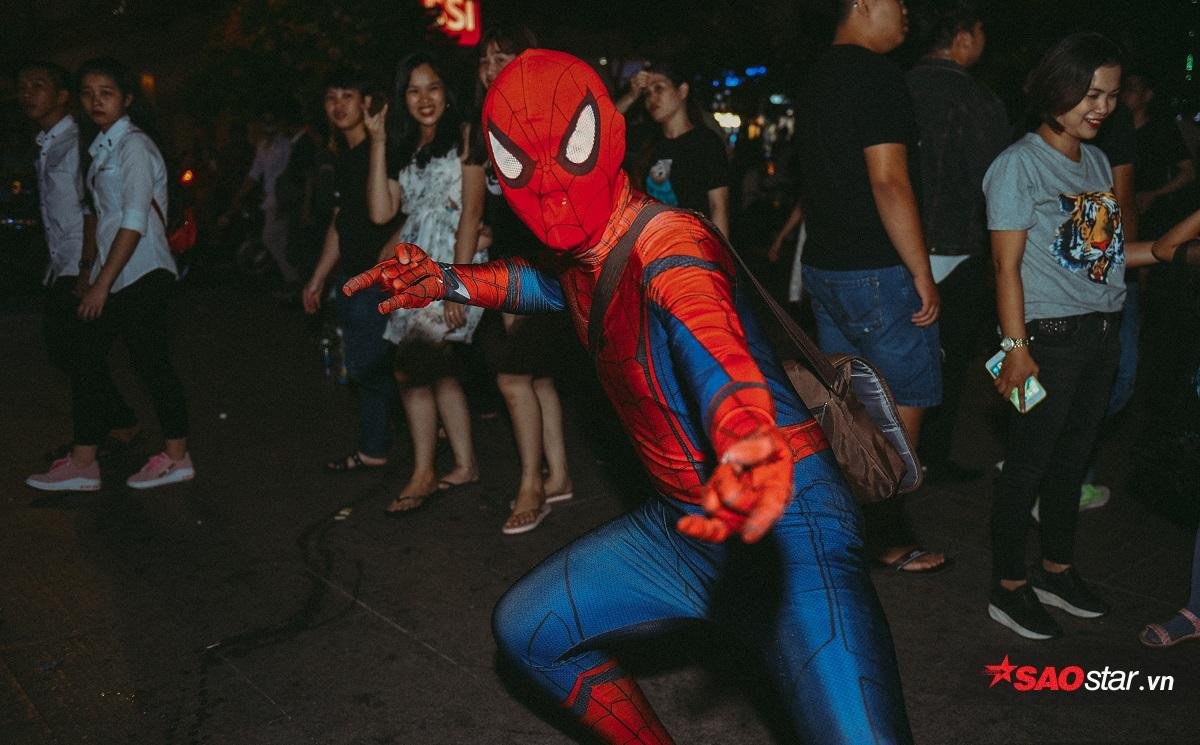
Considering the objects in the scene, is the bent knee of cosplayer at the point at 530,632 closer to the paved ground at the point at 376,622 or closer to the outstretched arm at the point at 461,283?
the outstretched arm at the point at 461,283

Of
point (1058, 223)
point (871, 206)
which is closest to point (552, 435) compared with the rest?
point (871, 206)

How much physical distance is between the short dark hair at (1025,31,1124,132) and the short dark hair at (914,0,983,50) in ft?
4.22

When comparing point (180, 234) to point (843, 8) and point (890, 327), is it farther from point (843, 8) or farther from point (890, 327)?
point (890, 327)

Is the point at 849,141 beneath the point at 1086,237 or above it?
above

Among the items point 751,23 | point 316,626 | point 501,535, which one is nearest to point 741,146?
point 751,23

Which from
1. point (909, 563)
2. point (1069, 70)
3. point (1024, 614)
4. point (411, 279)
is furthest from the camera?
point (909, 563)

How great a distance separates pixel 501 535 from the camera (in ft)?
15.2

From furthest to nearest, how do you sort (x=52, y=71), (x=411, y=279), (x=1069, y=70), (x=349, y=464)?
1. (x=349, y=464)
2. (x=52, y=71)
3. (x=1069, y=70)
4. (x=411, y=279)

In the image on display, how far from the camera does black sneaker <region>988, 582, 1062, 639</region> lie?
354 cm

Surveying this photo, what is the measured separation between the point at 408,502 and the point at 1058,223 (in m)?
3.01

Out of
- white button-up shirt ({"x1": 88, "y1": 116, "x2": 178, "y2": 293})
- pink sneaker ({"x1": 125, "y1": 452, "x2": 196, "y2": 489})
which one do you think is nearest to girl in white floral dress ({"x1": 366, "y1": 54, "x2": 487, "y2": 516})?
white button-up shirt ({"x1": 88, "y1": 116, "x2": 178, "y2": 293})

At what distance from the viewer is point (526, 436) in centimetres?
462

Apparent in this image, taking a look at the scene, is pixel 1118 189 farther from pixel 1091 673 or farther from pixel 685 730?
pixel 685 730

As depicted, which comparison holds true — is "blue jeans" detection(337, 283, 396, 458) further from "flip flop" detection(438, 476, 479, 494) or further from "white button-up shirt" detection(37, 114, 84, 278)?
"white button-up shirt" detection(37, 114, 84, 278)
